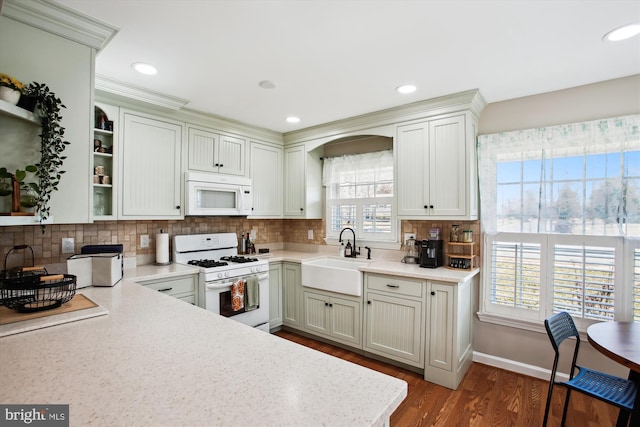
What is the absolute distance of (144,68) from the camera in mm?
2232

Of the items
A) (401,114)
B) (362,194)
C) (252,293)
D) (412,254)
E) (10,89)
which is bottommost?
(252,293)

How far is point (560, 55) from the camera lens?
2037mm

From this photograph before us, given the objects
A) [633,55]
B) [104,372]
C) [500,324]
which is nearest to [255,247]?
[500,324]

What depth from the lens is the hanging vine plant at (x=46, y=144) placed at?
60.3 inches

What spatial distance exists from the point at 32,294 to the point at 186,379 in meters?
1.12

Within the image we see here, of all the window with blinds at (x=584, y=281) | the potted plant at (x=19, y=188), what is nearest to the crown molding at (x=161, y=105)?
the potted plant at (x=19, y=188)

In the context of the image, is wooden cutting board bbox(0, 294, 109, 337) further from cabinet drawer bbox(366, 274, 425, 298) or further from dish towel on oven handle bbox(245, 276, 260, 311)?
cabinet drawer bbox(366, 274, 425, 298)

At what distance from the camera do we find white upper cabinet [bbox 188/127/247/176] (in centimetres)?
317

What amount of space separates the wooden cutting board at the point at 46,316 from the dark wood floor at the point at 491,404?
6.32 feet

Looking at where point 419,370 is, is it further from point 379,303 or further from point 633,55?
point 633,55

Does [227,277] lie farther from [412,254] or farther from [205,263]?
[412,254]

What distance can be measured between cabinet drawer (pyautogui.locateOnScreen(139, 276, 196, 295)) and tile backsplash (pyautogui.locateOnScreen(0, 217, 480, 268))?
0.56 meters

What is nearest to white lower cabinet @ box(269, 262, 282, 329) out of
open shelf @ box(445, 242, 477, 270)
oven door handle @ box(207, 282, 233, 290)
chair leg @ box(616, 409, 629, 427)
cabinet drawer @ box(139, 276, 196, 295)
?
oven door handle @ box(207, 282, 233, 290)

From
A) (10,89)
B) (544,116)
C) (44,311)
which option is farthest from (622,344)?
(10,89)
